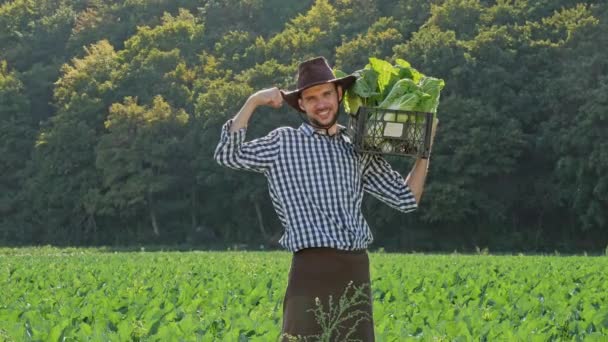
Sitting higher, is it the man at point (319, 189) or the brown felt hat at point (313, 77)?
the brown felt hat at point (313, 77)

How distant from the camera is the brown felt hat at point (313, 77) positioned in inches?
189

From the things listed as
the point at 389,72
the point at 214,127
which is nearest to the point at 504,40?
the point at 214,127

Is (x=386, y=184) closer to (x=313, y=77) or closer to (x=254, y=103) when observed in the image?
(x=313, y=77)

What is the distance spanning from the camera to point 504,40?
146ft

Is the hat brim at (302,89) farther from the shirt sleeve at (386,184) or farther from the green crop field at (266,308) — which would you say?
the green crop field at (266,308)

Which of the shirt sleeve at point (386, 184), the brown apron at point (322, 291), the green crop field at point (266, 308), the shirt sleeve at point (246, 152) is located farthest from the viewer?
the green crop field at point (266, 308)

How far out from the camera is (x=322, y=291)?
4.56 m

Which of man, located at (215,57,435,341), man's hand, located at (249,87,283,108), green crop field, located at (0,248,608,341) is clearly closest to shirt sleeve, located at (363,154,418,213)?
man, located at (215,57,435,341)

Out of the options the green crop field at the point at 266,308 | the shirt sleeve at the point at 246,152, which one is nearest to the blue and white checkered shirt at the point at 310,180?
the shirt sleeve at the point at 246,152

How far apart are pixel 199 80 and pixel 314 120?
50.7 meters

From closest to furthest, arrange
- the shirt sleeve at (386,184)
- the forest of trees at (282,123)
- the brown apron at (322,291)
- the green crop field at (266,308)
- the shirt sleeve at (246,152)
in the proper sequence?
the brown apron at (322,291) → the shirt sleeve at (246,152) → the shirt sleeve at (386,184) → the green crop field at (266,308) → the forest of trees at (282,123)

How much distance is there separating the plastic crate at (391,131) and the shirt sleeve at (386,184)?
9 centimetres

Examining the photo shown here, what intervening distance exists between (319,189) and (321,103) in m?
0.41

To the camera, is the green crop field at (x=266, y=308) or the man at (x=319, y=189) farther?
the green crop field at (x=266, y=308)
